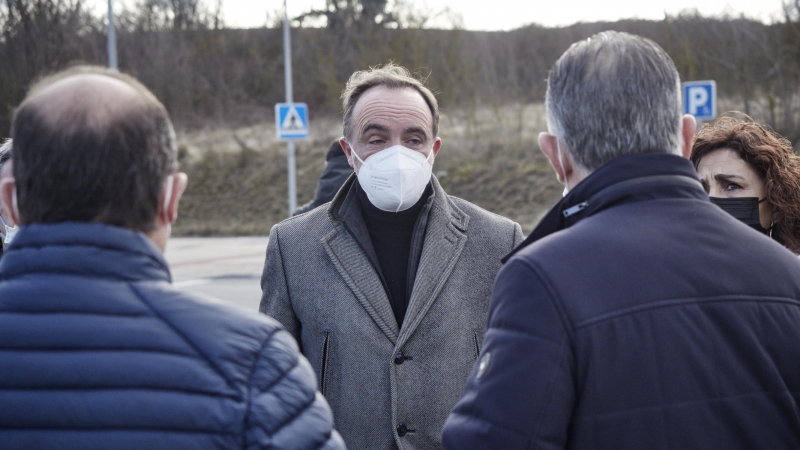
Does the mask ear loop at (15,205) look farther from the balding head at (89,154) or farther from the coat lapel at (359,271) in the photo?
the coat lapel at (359,271)

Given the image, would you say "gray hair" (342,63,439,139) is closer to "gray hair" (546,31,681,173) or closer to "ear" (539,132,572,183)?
"ear" (539,132,572,183)

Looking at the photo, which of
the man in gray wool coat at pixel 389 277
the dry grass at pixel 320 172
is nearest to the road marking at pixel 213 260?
the dry grass at pixel 320 172

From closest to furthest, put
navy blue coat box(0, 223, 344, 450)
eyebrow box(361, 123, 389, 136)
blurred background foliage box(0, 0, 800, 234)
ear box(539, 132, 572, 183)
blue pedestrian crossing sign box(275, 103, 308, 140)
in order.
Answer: navy blue coat box(0, 223, 344, 450), ear box(539, 132, 572, 183), eyebrow box(361, 123, 389, 136), blue pedestrian crossing sign box(275, 103, 308, 140), blurred background foliage box(0, 0, 800, 234)

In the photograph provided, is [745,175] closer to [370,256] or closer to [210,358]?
[370,256]

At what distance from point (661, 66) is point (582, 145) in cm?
24

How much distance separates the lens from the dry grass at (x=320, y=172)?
22156 mm

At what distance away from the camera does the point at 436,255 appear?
9.70ft


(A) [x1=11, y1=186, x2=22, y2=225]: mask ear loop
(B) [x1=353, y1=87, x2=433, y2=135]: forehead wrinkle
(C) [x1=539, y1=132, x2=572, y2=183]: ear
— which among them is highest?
(B) [x1=353, y1=87, x2=433, y2=135]: forehead wrinkle

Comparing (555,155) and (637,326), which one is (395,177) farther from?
(637,326)

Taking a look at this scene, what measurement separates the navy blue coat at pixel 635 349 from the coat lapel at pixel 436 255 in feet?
3.57

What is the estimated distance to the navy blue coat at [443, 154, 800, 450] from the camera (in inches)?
65.4

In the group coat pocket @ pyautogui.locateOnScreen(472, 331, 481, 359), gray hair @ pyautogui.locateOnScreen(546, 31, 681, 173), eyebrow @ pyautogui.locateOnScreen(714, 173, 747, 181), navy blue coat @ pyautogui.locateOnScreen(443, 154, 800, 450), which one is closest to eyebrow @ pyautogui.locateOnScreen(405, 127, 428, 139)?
coat pocket @ pyautogui.locateOnScreen(472, 331, 481, 359)

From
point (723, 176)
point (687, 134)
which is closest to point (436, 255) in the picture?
point (687, 134)

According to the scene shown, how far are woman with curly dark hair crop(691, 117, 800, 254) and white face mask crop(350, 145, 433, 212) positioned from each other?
3.87 feet
